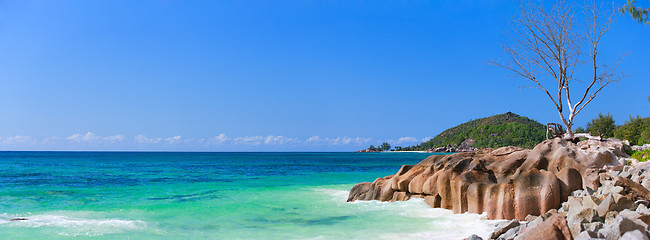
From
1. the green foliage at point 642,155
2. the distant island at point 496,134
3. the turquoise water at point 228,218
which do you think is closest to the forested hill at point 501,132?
the distant island at point 496,134

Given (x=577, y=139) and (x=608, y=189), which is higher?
(x=577, y=139)

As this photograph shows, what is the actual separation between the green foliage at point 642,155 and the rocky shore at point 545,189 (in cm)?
40

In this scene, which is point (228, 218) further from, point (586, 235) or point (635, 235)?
point (635, 235)

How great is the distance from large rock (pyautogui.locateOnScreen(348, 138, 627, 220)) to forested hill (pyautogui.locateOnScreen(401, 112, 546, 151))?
107623mm

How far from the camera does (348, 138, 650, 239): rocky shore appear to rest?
8273mm

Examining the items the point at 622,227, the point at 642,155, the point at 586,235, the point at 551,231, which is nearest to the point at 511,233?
the point at 551,231

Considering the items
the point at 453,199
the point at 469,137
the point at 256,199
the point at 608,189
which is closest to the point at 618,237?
the point at 608,189

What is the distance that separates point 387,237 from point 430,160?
30.7ft

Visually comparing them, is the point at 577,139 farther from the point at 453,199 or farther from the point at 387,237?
the point at 387,237

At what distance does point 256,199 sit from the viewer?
21.6m

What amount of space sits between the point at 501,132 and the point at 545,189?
150804mm

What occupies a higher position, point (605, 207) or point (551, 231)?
point (605, 207)

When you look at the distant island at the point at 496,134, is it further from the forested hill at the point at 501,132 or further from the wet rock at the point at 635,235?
the wet rock at the point at 635,235

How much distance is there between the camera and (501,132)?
15362 cm
